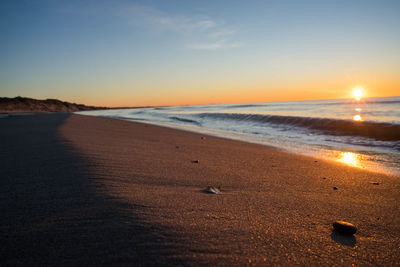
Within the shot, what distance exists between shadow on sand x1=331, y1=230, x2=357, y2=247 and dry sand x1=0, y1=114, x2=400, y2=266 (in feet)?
0.05

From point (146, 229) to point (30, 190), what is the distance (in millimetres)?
1284

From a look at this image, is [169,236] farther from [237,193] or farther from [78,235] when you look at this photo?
[237,193]

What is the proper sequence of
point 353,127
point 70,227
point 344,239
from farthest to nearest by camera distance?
point 353,127
point 344,239
point 70,227

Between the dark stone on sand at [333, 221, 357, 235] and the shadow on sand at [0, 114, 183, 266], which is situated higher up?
the shadow on sand at [0, 114, 183, 266]

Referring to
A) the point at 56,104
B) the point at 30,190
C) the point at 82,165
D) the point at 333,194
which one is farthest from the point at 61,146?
the point at 56,104

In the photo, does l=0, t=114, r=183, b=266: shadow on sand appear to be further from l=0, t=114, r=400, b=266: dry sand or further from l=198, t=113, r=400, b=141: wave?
l=198, t=113, r=400, b=141: wave

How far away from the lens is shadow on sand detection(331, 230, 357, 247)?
153 cm

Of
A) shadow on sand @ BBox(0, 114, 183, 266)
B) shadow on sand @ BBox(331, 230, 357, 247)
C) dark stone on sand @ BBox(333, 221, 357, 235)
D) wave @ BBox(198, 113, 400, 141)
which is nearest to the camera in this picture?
shadow on sand @ BBox(0, 114, 183, 266)

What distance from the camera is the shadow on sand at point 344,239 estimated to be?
5.01 ft

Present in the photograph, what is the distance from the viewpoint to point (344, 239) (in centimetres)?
157

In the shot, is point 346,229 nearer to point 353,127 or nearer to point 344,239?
point 344,239

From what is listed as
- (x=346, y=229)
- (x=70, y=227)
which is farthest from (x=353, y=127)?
(x=70, y=227)

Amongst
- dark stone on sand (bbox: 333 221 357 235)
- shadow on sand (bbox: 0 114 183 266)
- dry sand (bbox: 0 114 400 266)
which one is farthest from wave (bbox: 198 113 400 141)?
shadow on sand (bbox: 0 114 183 266)

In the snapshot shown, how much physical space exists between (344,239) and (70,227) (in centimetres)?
183
